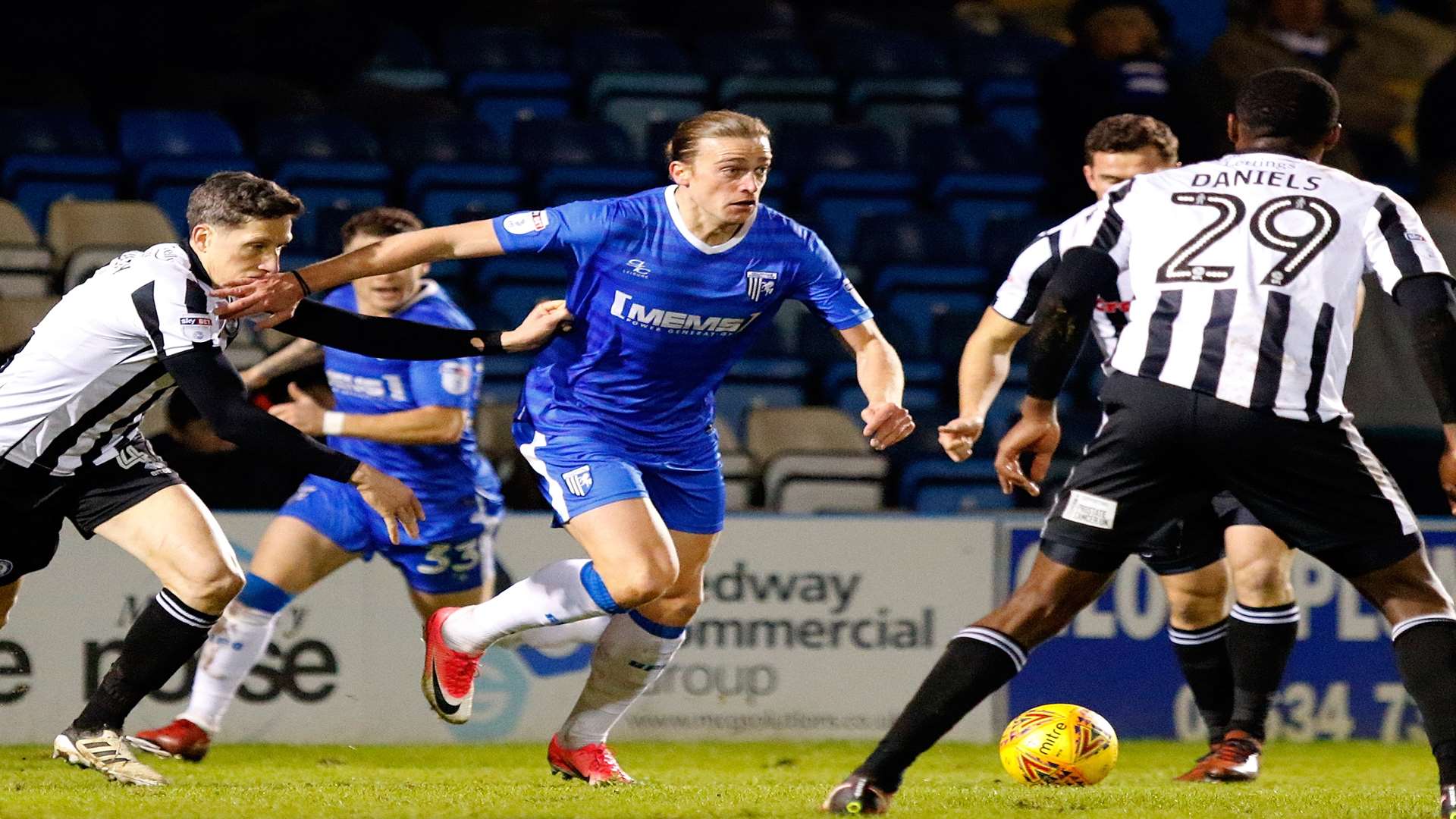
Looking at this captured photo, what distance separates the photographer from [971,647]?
15.0 ft

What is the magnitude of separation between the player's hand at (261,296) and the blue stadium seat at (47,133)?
20.7 ft

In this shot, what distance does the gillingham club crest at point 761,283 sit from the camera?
5.68 metres

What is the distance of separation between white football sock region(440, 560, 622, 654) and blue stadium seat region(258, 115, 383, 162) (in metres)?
6.00

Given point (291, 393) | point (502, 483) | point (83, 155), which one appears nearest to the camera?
point (291, 393)

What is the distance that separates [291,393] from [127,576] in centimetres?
154

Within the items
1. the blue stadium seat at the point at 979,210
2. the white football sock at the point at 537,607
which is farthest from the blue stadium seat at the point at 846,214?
the white football sock at the point at 537,607

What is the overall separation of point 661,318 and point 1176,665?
4.17 m

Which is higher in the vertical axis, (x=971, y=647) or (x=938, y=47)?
(x=938, y=47)

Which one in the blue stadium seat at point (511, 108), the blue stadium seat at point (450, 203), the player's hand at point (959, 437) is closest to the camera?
the player's hand at point (959, 437)

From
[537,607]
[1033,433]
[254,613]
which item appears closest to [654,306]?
[537,607]

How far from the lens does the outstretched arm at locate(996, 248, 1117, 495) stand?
4633 mm

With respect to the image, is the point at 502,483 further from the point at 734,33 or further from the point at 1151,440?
the point at 734,33

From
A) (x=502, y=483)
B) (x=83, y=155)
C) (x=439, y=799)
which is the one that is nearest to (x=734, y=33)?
(x=83, y=155)

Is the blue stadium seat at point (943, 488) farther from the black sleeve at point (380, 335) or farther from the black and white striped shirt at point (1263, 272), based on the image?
the black and white striped shirt at point (1263, 272)
